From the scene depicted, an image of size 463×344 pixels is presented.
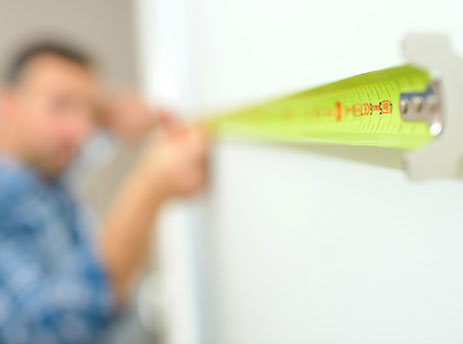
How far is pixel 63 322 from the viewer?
77 cm

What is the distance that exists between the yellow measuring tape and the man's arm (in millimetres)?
412

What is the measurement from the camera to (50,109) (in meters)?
0.94

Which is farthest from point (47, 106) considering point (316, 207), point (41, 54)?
point (316, 207)

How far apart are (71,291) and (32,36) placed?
170 cm

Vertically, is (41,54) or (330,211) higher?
(41,54)

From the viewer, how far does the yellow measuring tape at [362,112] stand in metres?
0.18

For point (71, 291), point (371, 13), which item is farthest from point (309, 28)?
point (71, 291)

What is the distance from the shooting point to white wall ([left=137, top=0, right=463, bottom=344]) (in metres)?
0.19

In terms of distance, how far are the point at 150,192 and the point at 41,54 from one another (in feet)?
1.76

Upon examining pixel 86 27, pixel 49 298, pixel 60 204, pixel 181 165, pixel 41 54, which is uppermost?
pixel 86 27

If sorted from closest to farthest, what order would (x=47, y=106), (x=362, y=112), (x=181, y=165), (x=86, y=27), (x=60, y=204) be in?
(x=362, y=112) → (x=181, y=165) → (x=47, y=106) → (x=60, y=204) → (x=86, y=27)

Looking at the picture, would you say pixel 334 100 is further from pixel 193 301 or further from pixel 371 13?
pixel 193 301

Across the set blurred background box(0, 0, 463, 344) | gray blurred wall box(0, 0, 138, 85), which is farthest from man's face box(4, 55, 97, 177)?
gray blurred wall box(0, 0, 138, 85)

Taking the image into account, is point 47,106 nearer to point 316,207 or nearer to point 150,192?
point 150,192
